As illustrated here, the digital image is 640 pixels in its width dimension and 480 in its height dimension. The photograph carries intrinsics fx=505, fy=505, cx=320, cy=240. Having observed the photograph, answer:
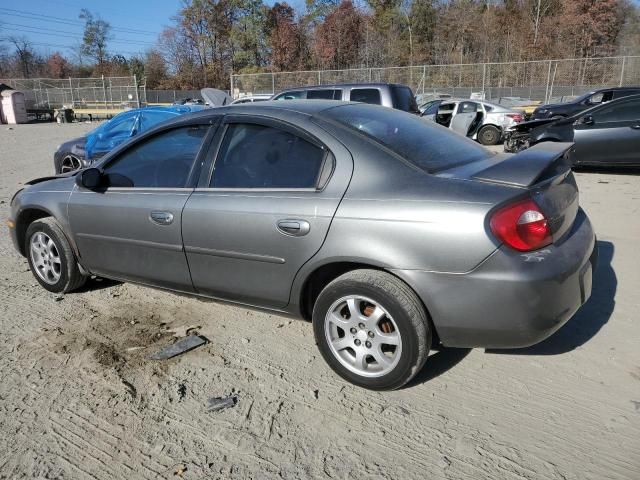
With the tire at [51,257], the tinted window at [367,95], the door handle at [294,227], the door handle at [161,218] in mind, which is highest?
the tinted window at [367,95]

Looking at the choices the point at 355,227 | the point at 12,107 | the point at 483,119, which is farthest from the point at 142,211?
the point at 12,107

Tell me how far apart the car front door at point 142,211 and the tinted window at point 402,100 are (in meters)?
6.81

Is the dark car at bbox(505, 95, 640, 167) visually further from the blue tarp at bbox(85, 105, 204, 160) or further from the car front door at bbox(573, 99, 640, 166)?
the blue tarp at bbox(85, 105, 204, 160)

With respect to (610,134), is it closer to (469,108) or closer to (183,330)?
(469,108)

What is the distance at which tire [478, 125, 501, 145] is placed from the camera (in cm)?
1559

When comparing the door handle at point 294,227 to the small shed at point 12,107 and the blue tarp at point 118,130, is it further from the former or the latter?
the small shed at point 12,107

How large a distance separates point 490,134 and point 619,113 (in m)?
6.34

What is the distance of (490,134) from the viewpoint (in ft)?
51.4

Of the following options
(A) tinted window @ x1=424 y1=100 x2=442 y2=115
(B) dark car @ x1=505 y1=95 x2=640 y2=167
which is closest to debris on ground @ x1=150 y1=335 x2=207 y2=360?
(B) dark car @ x1=505 y1=95 x2=640 y2=167

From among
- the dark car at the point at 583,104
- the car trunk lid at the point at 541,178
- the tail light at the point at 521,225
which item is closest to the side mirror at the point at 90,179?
the car trunk lid at the point at 541,178

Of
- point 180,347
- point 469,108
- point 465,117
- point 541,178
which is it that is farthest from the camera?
point 469,108

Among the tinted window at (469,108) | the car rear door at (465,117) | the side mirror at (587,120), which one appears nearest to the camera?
the side mirror at (587,120)

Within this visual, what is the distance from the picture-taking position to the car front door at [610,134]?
30.0 ft

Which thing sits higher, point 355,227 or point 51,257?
point 355,227
